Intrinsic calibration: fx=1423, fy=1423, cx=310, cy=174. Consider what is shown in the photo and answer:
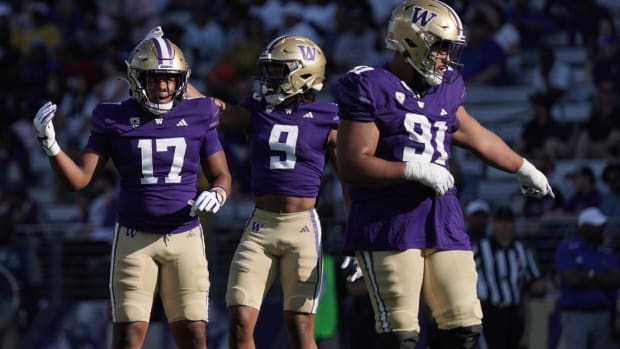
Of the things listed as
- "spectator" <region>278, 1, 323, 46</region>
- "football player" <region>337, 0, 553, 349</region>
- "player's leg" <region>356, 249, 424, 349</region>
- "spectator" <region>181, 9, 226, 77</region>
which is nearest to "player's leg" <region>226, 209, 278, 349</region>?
"football player" <region>337, 0, 553, 349</region>

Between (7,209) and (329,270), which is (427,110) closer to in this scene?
(329,270)

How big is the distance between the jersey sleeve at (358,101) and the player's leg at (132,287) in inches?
57.8

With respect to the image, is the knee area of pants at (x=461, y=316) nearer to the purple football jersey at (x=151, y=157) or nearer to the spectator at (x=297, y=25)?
the purple football jersey at (x=151, y=157)

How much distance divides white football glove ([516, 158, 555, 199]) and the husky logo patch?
93cm

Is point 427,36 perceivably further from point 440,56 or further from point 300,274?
point 300,274

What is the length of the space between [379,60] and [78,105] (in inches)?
154

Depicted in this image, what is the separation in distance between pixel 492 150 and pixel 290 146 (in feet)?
4.71

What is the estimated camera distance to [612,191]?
40.1 ft

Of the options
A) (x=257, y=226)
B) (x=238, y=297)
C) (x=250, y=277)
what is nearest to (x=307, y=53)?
(x=257, y=226)

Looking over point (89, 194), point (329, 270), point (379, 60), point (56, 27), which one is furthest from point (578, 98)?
point (56, 27)

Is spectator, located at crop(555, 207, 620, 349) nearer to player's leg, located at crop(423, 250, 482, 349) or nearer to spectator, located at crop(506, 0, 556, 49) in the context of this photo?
spectator, located at crop(506, 0, 556, 49)

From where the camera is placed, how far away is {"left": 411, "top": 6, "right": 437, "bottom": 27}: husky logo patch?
6.76 meters

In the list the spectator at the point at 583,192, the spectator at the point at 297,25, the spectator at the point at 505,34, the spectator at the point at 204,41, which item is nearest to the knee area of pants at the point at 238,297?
the spectator at the point at 583,192

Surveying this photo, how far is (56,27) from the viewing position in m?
18.3
